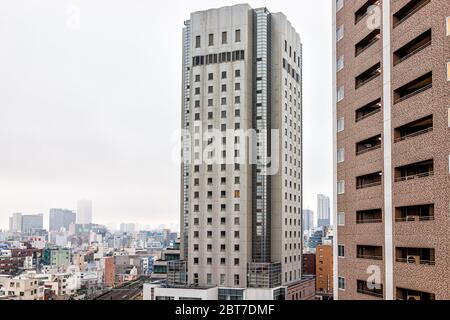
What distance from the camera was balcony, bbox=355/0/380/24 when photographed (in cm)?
900

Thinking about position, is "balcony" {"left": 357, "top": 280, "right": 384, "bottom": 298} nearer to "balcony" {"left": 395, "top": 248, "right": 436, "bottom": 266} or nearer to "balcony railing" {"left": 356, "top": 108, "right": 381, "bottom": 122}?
"balcony" {"left": 395, "top": 248, "right": 436, "bottom": 266}

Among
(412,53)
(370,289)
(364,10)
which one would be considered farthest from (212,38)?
(370,289)

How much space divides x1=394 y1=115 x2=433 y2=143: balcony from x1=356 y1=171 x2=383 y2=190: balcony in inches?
29.6

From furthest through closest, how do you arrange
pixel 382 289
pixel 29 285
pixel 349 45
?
1. pixel 29 285
2. pixel 349 45
3. pixel 382 289

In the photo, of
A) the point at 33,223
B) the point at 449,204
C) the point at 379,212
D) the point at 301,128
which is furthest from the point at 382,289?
the point at 301,128

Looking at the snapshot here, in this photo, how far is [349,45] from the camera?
32.0 ft

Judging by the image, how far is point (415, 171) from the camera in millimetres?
7820

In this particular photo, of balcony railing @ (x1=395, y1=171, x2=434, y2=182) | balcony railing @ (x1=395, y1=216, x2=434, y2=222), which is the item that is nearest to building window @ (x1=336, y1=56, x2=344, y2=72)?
balcony railing @ (x1=395, y1=171, x2=434, y2=182)

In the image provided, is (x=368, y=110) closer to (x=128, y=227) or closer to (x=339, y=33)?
(x=339, y=33)

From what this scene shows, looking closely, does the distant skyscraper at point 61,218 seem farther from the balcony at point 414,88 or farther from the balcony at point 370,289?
the balcony at point 414,88

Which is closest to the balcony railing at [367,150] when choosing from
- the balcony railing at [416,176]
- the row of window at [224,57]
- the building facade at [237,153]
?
the balcony railing at [416,176]
